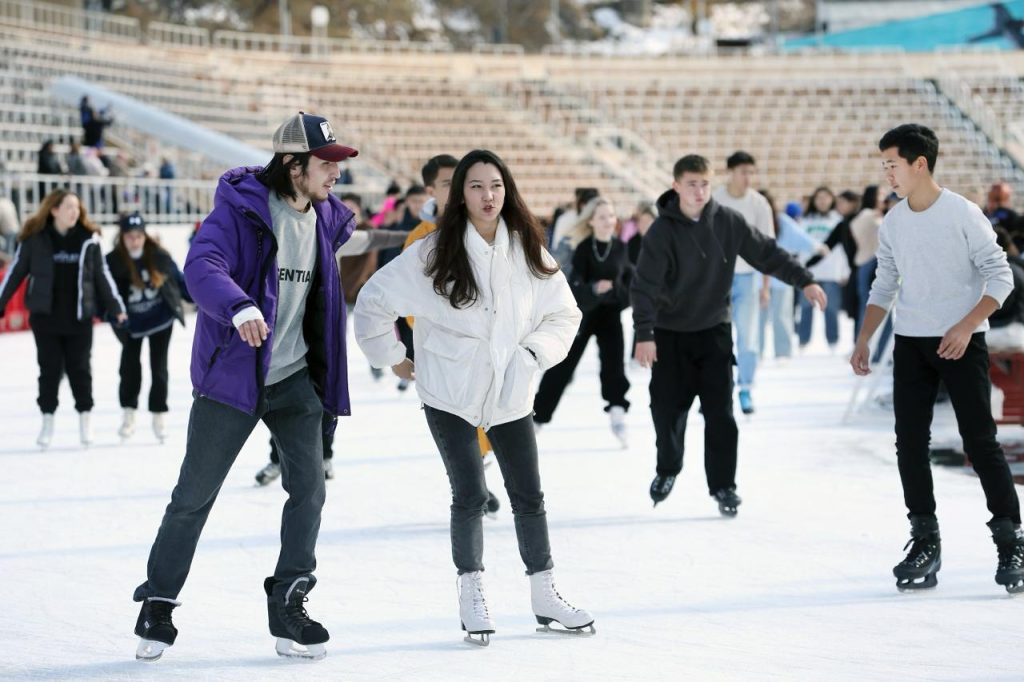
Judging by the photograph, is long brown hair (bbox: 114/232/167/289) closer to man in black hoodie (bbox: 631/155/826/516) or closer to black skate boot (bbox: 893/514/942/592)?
man in black hoodie (bbox: 631/155/826/516)

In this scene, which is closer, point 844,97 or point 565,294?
point 565,294

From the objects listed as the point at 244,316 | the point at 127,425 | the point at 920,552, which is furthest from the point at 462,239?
the point at 127,425

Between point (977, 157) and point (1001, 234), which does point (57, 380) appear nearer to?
point (1001, 234)

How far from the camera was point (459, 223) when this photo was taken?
424 centimetres

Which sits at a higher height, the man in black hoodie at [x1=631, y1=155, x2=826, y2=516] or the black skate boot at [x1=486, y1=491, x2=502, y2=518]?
the man in black hoodie at [x1=631, y1=155, x2=826, y2=516]

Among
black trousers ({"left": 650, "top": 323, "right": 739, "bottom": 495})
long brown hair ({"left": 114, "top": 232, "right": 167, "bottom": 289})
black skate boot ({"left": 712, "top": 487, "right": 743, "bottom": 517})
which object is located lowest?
black skate boot ({"left": 712, "top": 487, "right": 743, "bottom": 517})

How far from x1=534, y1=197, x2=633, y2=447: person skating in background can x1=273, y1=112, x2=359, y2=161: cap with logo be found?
4234 mm

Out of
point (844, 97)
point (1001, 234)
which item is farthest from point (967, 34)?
point (1001, 234)

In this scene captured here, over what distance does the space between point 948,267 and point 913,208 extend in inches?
9.1

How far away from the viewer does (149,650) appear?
401 cm

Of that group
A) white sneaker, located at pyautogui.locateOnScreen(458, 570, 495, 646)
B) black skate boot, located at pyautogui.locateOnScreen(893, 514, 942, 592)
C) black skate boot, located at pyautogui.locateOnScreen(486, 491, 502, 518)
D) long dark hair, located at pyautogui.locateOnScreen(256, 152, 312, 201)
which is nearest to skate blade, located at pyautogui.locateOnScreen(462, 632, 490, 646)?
white sneaker, located at pyautogui.locateOnScreen(458, 570, 495, 646)

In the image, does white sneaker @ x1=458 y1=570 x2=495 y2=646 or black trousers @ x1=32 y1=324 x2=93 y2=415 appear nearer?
white sneaker @ x1=458 y1=570 x2=495 y2=646

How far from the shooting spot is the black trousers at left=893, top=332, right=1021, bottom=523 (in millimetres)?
4777

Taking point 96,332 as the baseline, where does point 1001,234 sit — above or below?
above
